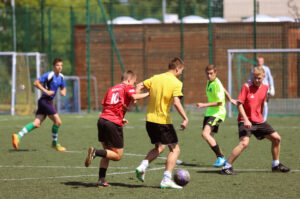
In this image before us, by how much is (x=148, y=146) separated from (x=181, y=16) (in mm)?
12712

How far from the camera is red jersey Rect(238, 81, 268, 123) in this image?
359 inches

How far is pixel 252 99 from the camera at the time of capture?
910 cm

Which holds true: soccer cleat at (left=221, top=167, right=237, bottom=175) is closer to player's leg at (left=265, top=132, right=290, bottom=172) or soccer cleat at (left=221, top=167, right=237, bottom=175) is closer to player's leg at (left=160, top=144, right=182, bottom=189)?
player's leg at (left=265, top=132, right=290, bottom=172)

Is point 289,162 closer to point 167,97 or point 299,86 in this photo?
point 167,97

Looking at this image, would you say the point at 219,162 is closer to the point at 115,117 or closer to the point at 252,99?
the point at 252,99

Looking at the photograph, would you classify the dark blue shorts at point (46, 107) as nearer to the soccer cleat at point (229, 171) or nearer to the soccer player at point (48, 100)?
the soccer player at point (48, 100)

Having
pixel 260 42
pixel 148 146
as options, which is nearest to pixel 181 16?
pixel 260 42

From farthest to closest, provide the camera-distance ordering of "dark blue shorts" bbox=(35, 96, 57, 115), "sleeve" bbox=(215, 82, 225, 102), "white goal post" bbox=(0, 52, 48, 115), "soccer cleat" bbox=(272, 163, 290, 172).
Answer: "white goal post" bbox=(0, 52, 48, 115), "dark blue shorts" bbox=(35, 96, 57, 115), "sleeve" bbox=(215, 82, 225, 102), "soccer cleat" bbox=(272, 163, 290, 172)

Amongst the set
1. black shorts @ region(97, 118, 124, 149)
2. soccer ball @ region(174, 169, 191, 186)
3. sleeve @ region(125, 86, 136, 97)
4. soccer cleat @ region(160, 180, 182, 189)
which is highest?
sleeve @ region(125, 86, 136, 97)

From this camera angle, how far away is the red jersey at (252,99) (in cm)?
911

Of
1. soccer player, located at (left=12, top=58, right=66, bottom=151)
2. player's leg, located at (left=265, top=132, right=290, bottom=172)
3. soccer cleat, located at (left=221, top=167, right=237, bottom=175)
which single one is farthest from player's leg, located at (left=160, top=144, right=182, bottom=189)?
soccer player, located at (left=12, top=58, right=66, bottom=151)

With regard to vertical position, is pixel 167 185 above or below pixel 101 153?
below

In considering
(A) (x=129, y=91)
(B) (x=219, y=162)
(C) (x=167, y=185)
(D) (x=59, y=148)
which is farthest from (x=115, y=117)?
(D) (x=59, y=148)

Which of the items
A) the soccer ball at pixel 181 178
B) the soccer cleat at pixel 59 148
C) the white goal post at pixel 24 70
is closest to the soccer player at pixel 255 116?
the soccer ball at pixel 181 178
